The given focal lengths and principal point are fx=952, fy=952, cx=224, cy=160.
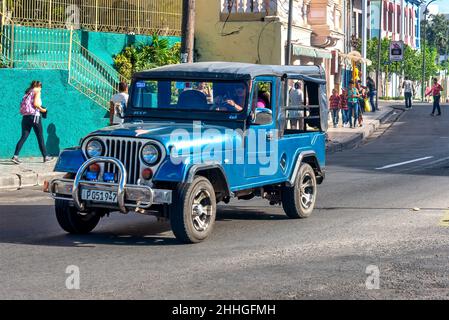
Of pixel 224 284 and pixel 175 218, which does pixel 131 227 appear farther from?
pixel 224 284

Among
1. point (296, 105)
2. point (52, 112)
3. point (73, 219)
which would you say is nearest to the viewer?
point (73, 219)

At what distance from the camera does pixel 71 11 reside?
27.0 meters

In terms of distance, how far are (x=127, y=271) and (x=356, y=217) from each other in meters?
4.86

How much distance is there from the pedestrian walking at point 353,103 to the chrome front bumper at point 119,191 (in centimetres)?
2514

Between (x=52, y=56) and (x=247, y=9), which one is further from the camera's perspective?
(x=247, y=9)

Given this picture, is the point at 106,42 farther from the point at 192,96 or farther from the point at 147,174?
the point at 147,174

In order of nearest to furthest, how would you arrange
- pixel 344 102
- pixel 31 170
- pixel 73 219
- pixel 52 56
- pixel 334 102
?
pixel 73 219, pixel 31 170, pixel 52 56, pixel 334 102, pixel 344 102

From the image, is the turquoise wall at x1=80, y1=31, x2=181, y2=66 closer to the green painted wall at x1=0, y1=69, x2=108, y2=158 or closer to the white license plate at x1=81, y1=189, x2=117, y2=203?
the green painted wall at x1=0, y1=69, x2=108, y2=158

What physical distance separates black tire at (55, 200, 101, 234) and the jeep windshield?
1592mm

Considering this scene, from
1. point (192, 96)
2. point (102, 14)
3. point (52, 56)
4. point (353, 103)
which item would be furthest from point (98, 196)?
point (353, 103)

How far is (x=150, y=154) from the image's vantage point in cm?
1030

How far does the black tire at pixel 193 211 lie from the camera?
10227 millimetres

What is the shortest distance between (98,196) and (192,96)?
2092mm

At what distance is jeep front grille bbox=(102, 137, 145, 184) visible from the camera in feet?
34.1
